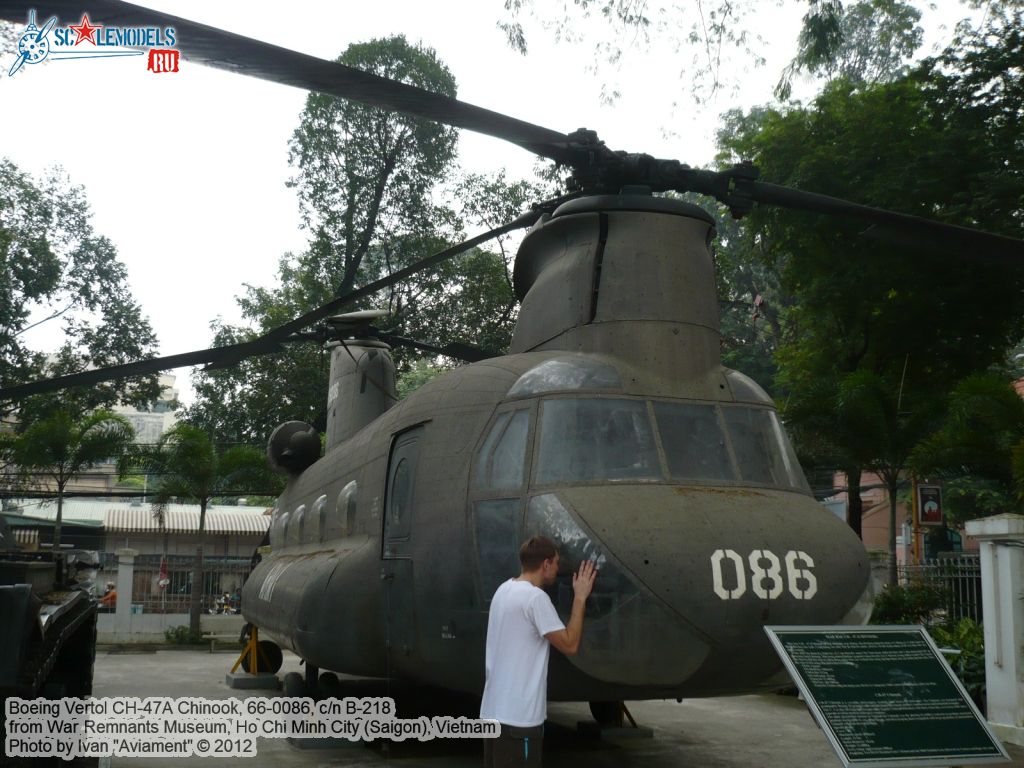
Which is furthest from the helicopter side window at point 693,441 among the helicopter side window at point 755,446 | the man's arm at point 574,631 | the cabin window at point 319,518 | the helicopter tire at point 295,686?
the helicopter tire at point 295,686

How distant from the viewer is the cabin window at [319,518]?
31.8 feet

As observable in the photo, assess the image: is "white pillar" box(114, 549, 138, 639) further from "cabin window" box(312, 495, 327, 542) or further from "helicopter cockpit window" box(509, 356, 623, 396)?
"helicopter cockpit window" box(509, 356, 623, 396)

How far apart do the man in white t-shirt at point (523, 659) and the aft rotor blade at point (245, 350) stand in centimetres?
364

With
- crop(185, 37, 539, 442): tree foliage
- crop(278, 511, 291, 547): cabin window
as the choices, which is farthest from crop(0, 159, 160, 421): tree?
crop(278, 511, 291, 547): cabin window

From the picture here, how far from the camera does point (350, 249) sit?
2767cm

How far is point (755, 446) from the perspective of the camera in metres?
6.33

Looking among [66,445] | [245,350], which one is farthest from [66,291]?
[245,350]

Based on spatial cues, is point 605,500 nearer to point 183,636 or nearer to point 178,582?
point 183,636

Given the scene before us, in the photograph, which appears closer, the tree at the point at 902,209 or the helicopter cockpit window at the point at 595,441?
the helicopter cockpit window at the point at 595,441

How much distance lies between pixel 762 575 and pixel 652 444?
109 centimetres

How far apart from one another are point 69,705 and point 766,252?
52.2ft

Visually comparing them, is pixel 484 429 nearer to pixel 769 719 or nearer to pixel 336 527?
pixel 336 527

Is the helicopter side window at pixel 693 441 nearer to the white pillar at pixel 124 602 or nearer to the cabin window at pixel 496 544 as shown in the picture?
the cabin window at pixel 496 544

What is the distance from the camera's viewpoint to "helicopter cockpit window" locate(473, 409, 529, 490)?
6.11 metres
